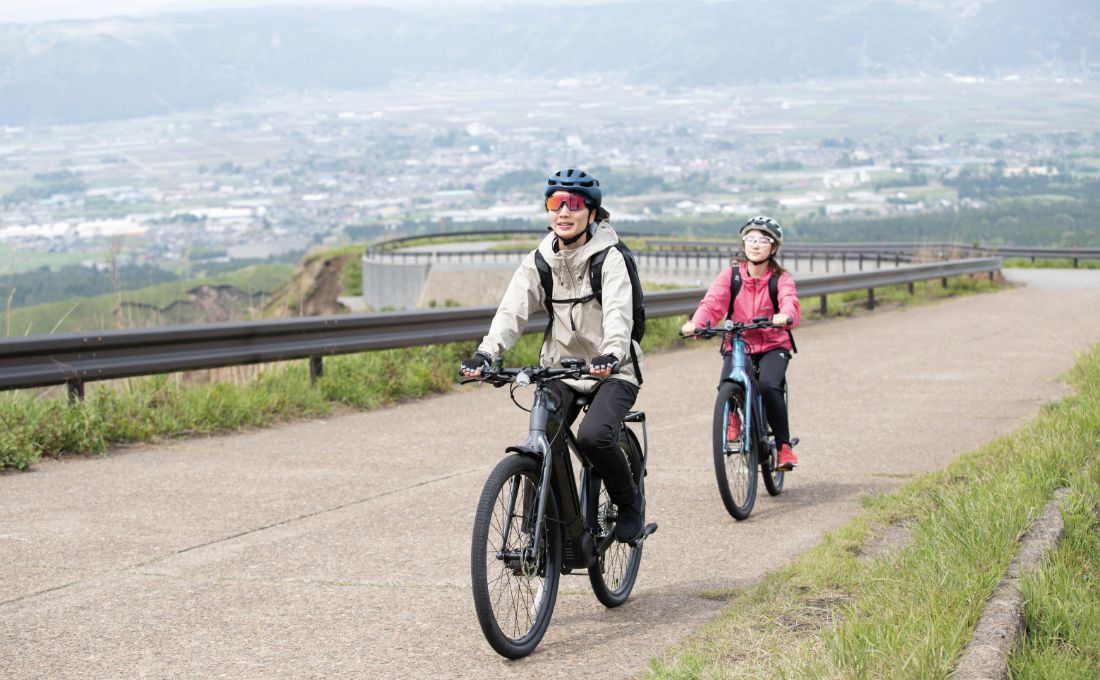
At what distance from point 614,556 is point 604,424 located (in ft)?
2.77

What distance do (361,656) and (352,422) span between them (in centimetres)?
638

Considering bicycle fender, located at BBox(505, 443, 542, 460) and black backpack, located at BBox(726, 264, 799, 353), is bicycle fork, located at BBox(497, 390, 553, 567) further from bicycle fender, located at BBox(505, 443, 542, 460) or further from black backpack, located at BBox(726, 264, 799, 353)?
black backpack, located at BBox(726, 264, 799, 353)

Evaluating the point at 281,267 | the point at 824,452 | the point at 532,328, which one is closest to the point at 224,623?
the point at 824,452

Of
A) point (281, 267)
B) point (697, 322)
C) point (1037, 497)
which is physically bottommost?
point (281, 267)

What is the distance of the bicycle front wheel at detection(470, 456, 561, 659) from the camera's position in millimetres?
4973

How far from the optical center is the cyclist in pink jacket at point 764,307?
8273 millimetres

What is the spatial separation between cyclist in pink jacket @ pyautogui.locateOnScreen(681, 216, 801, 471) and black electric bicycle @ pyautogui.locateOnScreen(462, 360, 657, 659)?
2.72 metres

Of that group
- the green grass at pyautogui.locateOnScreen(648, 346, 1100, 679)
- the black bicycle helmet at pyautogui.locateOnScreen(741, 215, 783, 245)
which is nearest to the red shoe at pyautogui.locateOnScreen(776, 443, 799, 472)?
the green grass at pyautogui.locateOnScreen(648, 346, 1100, 679)

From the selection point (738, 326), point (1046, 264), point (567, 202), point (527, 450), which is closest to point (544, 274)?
point (567, 202)

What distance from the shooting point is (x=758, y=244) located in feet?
27.2

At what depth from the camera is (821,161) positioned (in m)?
149

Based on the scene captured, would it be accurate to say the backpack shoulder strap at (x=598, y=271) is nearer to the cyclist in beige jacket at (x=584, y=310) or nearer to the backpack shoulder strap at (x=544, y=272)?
the cyclist in beige jacket at (x=584, y=310)

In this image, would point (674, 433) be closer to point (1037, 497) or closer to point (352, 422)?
point (352, 422)

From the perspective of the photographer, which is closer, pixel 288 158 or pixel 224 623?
pixel 224 623
